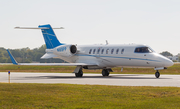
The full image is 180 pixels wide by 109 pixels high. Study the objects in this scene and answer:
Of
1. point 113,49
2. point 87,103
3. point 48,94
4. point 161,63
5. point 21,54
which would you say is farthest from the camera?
point 21,54

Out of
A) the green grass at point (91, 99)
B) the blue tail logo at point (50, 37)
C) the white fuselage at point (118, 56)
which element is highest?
the blue tail logo at point (50, 37)

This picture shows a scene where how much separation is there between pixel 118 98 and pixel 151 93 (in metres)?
2.45

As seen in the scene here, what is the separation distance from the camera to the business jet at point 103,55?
31516mm

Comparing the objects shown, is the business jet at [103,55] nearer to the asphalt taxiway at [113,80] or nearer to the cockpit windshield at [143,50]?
the cockpit windshield at [143,50]

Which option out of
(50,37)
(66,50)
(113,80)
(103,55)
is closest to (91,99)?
(113,80)

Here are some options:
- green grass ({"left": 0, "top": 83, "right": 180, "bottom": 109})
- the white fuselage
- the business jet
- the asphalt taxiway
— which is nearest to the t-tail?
the business jet

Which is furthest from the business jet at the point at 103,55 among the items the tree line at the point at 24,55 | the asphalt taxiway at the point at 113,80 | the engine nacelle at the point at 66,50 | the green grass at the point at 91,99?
the tree line at the point at 24,55

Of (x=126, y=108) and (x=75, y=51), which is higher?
(x=75, y=51)

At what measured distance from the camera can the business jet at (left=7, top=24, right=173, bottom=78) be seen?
31.5m

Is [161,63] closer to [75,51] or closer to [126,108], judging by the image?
[75,51]

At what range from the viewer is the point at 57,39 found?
41.2 metres

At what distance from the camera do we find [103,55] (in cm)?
3594

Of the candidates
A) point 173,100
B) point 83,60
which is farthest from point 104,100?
point 83,60

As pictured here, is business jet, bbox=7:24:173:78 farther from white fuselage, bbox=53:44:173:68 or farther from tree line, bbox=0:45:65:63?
tree line, bbox=0:45:65:63
